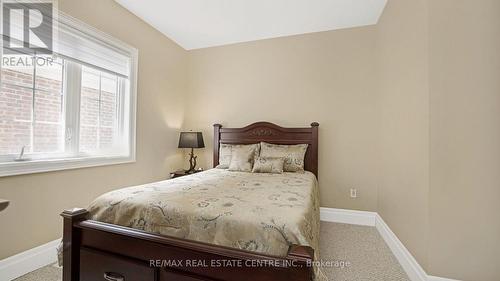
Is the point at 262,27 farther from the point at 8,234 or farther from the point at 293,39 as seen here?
the point at 8,234

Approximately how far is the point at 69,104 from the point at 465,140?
3.29m

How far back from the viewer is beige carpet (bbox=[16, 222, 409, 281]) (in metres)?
1.75

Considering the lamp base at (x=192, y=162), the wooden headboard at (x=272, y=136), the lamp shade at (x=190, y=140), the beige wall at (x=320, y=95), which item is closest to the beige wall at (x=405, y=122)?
the beige wall at (x=320, y=95)

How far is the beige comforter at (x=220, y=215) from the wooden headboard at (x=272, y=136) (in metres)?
1.41

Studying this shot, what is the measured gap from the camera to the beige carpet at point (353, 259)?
1.75m

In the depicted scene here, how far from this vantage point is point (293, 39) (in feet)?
10.7

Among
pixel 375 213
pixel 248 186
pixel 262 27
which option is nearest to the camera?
pixel 248 186

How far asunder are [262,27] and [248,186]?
90.8 inches

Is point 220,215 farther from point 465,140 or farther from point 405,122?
point 405,122

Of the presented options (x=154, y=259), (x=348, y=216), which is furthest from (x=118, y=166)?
(x=348, y=216)

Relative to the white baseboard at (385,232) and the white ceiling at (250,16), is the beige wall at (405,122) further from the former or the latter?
the white ceiling at (250,16)

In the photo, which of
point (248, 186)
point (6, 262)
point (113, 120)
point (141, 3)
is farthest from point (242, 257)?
point (141, 3)

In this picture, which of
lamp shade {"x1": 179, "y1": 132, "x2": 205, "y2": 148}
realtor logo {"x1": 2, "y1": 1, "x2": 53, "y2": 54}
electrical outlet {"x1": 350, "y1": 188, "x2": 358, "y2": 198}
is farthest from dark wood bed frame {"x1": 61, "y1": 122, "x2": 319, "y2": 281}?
electrical outlet {"x1": 350, "y1": 188, "x2": 358, "y2": 198}

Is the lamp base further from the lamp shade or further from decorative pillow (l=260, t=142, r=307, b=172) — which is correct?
decorative pillow (l=260, t=142, r=307, b=172)
